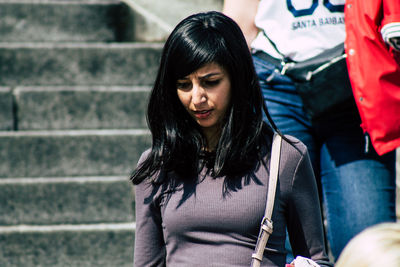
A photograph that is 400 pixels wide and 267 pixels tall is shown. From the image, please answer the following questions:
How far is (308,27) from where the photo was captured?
2.81 metres

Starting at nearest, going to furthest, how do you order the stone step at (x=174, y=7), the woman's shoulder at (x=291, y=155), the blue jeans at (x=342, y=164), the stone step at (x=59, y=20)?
the woman's shoulder at (x=291, y=155)
the blue jeans at (x=342, y=164)
the stone step at (x=59, y=20)
the stone step at (x=174, y=7)

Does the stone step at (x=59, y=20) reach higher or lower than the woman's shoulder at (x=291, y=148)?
lower

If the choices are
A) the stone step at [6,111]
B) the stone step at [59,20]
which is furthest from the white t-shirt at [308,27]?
the stone step at [59,20]

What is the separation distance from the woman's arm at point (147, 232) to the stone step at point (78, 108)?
2537 mm

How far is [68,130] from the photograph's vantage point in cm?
488

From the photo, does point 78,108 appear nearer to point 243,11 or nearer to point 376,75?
point 243,11

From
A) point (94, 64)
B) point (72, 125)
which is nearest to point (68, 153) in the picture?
point (72, 125)

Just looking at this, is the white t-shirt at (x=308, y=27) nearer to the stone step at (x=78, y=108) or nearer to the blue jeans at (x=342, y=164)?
the blue jeans at (x=342, y=164)

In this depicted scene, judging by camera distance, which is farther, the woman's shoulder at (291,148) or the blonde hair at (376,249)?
the woman's shoulder at (291,148)

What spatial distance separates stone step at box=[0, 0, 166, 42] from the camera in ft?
18.1

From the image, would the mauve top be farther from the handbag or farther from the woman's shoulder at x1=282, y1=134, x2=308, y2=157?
the handbag

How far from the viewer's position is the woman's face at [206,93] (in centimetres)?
Result: 230

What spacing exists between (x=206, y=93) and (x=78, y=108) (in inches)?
107

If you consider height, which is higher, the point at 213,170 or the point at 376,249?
the point at 376,249
